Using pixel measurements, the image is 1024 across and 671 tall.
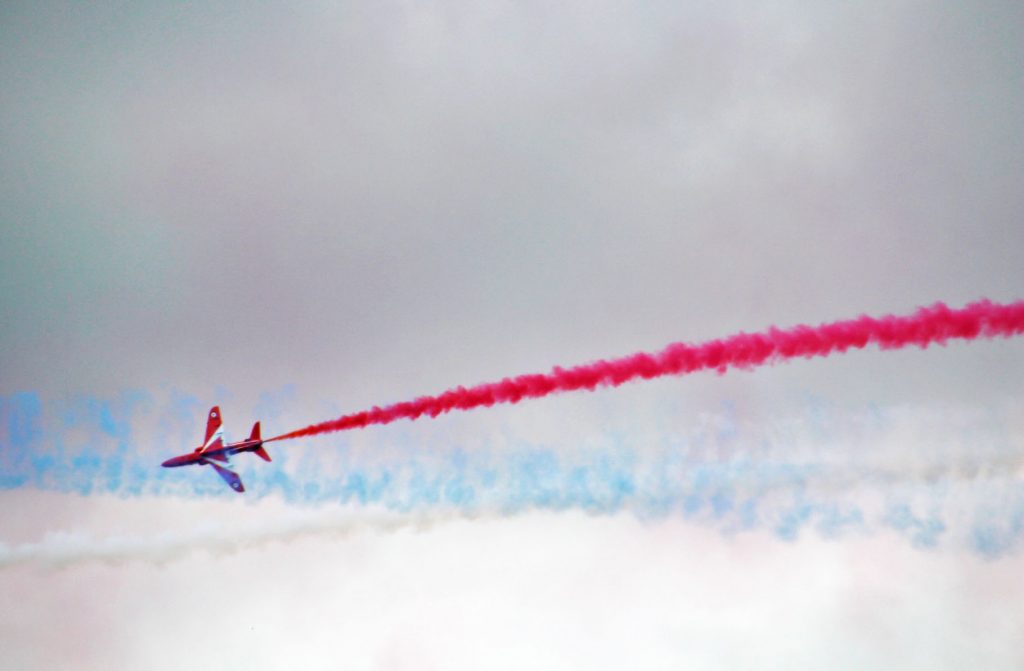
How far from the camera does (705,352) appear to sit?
1930 inches

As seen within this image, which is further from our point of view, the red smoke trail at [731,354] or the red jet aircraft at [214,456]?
the red jet aircraft at [214,456]

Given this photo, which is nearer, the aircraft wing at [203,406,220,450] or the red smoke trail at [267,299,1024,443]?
the red smoke trail at [267,299,1024,443]

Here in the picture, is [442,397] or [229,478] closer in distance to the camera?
[442,397]

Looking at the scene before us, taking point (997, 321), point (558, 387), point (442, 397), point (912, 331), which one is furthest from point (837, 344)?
point (442, 397)

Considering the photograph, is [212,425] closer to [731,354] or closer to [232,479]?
[232,479]

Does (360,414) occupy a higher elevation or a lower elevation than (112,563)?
higher

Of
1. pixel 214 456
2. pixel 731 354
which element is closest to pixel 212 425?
pixel 214 456

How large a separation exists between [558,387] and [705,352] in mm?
5872

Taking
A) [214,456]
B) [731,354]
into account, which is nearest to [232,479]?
[214,456]

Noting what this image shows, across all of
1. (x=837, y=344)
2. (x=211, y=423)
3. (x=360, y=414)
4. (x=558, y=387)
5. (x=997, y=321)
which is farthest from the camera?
(x=211, y=423)

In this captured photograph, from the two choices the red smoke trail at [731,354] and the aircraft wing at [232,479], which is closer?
the red smoke trail at [731,354]

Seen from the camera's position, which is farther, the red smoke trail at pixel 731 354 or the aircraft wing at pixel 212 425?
the aircraft wing at pixel 212 425

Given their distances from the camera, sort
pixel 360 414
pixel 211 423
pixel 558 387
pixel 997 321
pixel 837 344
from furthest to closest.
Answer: pixel 211 423
pixel 360 414
pixel 558 387
pixel 837 344
pixel 997 321

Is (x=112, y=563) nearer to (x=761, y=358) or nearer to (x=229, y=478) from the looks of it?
(x=229, y=478)
